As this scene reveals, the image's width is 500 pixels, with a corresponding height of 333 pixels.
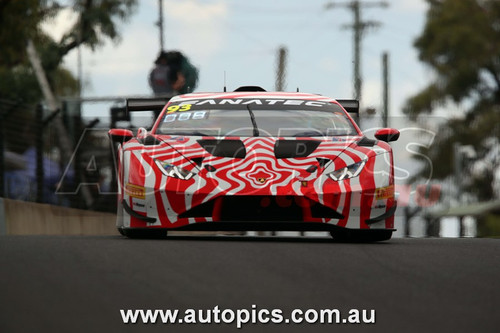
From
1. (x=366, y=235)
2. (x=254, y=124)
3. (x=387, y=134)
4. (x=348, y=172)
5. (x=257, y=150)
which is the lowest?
(x=366, y=235)

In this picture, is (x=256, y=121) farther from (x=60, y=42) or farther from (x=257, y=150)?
(x=60, y=42)

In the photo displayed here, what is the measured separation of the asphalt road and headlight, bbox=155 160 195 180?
3.10 feet

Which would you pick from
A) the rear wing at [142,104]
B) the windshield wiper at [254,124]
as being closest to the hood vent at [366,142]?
the windshield wiper at [254,124]

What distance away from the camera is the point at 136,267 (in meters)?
7.09

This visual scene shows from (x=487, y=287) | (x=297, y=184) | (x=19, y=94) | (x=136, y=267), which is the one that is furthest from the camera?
(x=19, y=94)

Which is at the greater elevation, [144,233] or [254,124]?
[254,124]

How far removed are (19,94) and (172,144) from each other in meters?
32.8

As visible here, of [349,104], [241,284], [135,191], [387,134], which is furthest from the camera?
[349,104]

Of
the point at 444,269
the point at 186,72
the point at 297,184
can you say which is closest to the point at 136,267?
the point at 444,269

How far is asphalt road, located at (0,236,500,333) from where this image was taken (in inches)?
214

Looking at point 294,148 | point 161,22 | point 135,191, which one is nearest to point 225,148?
point 294,148

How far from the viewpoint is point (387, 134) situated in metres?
10.8

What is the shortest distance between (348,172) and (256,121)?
157 centimetres

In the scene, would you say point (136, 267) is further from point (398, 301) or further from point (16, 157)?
point (16, 157)
